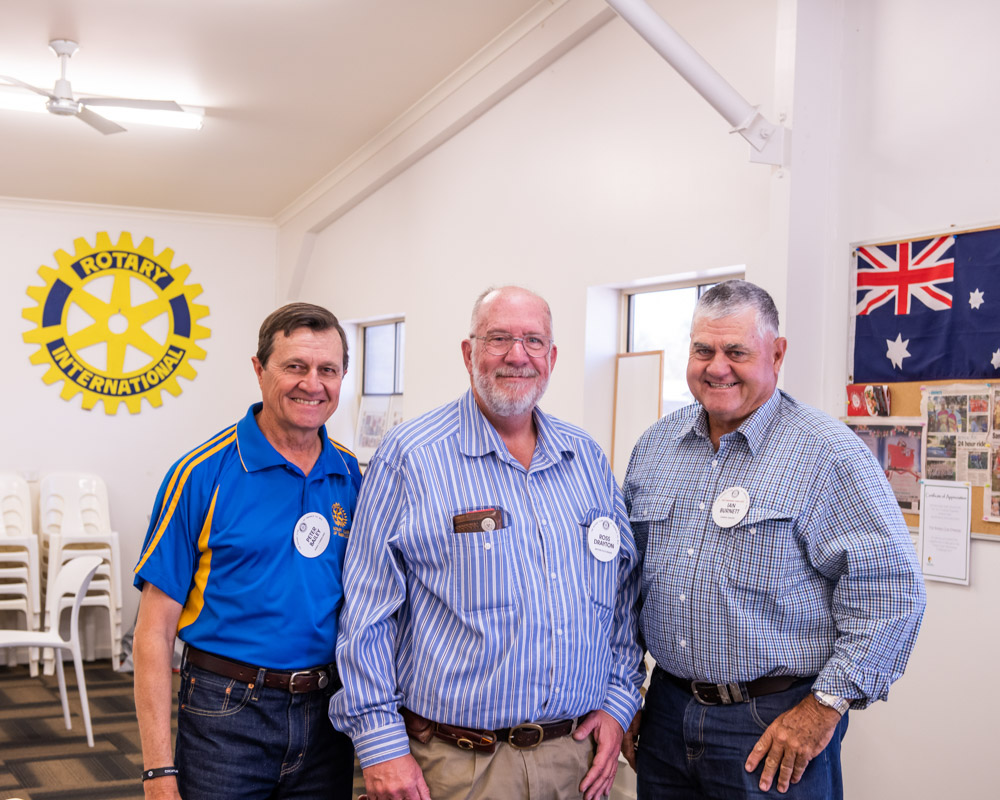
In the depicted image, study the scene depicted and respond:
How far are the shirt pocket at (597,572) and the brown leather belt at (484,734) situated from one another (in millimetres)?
251

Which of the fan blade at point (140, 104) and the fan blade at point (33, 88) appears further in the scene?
the fan blade at point (140, 104)

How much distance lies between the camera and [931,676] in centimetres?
270

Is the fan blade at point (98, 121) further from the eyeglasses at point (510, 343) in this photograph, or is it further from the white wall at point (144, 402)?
the eyeglasses at point (510, 343)

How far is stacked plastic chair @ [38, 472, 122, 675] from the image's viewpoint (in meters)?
6.40

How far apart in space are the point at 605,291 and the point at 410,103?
74.5 inches

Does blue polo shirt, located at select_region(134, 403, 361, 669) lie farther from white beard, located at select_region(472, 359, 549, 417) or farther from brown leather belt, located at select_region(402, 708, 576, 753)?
white beard, located at select_region(472, 359, 549, 417)

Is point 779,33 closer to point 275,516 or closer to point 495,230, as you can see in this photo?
point 495,230

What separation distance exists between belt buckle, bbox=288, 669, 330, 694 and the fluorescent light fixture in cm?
361

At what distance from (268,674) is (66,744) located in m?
3.80

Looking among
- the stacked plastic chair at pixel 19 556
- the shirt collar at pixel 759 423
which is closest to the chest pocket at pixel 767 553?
the shirt collar at pixel 759 423

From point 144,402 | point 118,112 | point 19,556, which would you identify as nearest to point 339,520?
point 118,112

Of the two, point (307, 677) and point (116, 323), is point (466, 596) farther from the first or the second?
point (116, 323)

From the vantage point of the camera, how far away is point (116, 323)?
23.6 ft

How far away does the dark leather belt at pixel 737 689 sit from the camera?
1.85 metres
